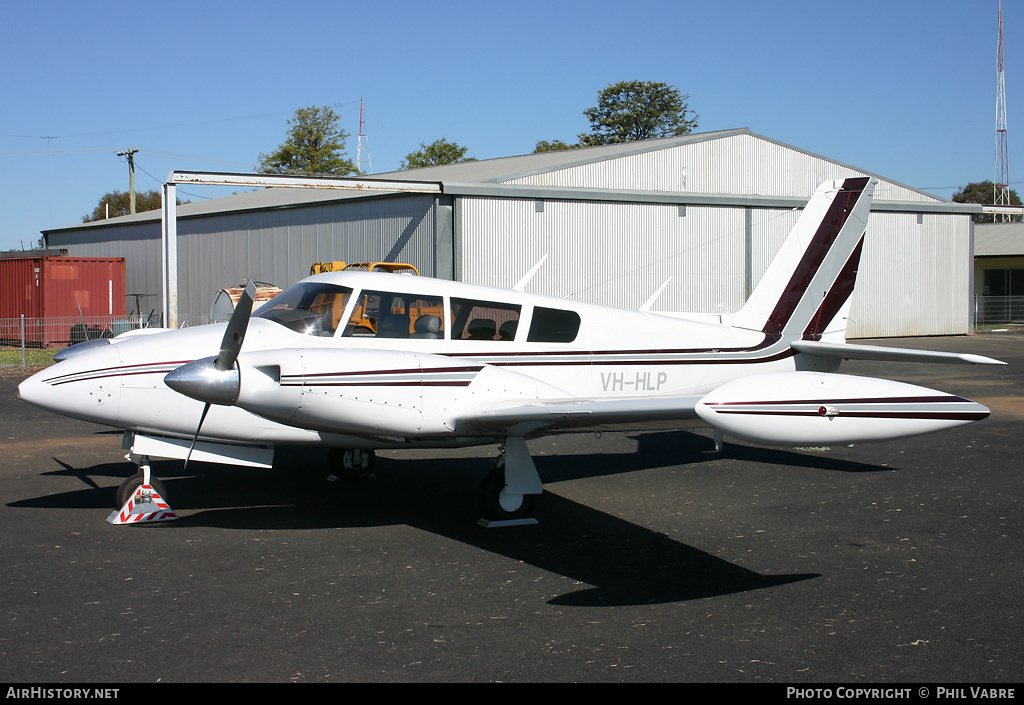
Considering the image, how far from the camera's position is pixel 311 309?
7.70 m

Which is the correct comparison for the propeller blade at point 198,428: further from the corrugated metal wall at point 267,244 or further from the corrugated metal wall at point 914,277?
the corrugated metal wall at point 914,277

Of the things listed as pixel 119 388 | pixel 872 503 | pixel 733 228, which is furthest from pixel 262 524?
pixel 733 228

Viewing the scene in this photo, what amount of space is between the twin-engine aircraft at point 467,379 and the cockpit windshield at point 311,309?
0.05 feet

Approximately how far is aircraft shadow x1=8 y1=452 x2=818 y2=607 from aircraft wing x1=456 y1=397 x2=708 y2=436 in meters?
0.96

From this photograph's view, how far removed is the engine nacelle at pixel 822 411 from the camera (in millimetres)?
5336

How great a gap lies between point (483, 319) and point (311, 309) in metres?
1.61

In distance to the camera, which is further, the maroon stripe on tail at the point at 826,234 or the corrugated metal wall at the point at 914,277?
the corrugated metal wall at the point at 914,277

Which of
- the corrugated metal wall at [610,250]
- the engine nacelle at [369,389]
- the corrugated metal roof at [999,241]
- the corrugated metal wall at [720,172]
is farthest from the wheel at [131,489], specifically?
the corrugated metal roof at [999,241]

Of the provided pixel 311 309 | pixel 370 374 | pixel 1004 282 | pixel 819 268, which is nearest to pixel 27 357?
pixel 311 309

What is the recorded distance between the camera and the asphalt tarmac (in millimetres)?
4629

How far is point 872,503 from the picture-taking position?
8242 mm

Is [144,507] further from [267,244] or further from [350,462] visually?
[267,244]

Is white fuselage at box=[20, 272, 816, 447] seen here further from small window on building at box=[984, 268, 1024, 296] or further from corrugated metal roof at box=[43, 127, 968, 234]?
small window on building at box=[984, 268, 1024, 296]
